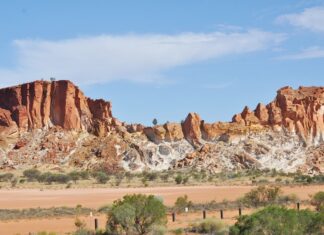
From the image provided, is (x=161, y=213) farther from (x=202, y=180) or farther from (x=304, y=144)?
(x=304, y=144)

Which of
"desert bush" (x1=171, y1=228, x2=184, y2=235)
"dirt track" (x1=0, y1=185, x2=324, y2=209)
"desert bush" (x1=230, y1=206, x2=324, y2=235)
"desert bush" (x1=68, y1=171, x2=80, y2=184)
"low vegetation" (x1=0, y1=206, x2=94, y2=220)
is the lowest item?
"desert bush" (x1=171, y1=228, x2=184, y2=235)

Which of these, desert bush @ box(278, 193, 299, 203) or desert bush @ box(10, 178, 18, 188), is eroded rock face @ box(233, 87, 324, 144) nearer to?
desert bush @ box(10, 178, 18, 188)

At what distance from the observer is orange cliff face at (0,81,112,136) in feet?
332

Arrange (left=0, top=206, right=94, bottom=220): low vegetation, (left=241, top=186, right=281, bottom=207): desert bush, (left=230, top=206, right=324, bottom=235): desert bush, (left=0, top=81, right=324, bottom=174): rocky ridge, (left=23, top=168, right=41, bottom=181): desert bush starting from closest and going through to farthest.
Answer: (left=230, top=206, right=324, bottom=235): desert bush, (left=0, top=206, right=94, bottom=220): low vegetation, (left=241, top=186, right=281, bottom=207): desert bush, (left=23, top=168, right=41, bottom=181): desert bush, (left=0, top=81, right=324, bottom=174): rocky ridge

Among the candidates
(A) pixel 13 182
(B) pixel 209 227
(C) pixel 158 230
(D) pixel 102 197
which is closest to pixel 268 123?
(A) pixel 13 182

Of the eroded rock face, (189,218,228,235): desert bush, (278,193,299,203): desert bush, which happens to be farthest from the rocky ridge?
(189,218,228,235): desert bush

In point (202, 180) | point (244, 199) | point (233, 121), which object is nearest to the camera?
point (244, 199)

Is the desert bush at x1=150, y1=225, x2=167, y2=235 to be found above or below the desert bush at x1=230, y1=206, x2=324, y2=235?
below

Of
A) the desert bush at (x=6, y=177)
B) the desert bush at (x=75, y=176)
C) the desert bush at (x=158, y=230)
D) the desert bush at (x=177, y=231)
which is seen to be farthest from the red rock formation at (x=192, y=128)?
the desert bush at (x=158, y=230)

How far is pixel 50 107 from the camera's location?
10394 centimetres

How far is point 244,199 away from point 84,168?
56.9 metres

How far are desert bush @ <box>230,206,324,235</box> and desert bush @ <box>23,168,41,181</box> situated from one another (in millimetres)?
69278

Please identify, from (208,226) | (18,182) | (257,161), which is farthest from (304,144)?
(208,226)

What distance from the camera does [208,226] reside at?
75.9 feet
